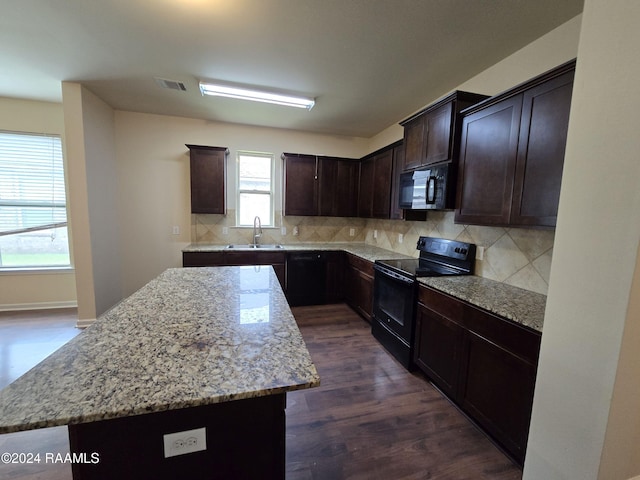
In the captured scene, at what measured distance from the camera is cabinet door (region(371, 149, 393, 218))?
338cm

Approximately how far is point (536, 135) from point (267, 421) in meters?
2.11

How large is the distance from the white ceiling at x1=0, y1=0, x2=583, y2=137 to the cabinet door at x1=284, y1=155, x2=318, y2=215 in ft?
3.56

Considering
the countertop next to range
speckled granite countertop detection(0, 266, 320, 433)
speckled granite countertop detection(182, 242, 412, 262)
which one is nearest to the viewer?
speckled granite countertop detection(0, 266, 320, 433)

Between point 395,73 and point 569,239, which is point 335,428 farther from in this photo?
point 395,73

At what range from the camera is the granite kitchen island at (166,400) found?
691mm

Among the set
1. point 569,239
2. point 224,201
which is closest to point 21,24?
point 224,201

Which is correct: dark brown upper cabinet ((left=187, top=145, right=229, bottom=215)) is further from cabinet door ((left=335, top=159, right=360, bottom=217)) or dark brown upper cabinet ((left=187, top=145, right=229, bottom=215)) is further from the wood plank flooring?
the wood plank flooring

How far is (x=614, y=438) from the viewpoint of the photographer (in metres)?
1.02

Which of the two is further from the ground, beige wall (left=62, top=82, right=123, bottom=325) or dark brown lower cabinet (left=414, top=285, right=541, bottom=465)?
beige wall (left=62, top=82, right=123, bottom=325)

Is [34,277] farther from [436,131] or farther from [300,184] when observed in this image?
[436,131]

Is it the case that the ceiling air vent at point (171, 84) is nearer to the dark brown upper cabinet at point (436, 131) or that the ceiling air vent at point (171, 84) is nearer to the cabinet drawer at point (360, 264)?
the dark brown upper cabinet at point (436, 131)

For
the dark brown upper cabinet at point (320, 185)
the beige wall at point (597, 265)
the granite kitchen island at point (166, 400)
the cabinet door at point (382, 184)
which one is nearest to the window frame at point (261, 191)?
the dark brown upper cabinet at point (320, 185)

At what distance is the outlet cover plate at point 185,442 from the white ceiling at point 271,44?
2348 millimetres

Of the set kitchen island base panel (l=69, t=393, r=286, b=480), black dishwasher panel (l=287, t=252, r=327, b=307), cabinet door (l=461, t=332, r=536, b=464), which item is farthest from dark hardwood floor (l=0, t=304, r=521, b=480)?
black dishwasher panel (l=287, t=252, r=327, b=307)
